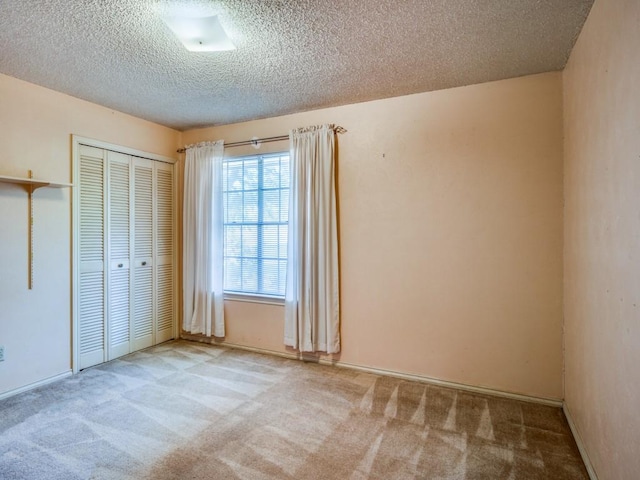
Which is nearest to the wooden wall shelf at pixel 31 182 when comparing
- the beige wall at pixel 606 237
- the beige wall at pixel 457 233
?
the beige wall at pixel 457 233

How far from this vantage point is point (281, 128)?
11.8 ft

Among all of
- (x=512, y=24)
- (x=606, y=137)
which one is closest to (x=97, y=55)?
(x=512, y=24)

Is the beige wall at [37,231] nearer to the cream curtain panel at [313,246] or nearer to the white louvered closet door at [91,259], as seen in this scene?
the white louvered closet door at [91,259]

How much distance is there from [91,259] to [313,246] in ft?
7.07

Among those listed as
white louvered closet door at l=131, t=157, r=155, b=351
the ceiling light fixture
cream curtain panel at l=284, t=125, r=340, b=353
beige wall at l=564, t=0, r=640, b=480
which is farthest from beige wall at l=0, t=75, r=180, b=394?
beige wall at l=564, t=0, r=640, b=480

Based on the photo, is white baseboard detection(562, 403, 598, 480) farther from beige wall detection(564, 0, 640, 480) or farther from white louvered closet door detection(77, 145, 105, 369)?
white louvered closet door detection(77, 145, 105, 369)

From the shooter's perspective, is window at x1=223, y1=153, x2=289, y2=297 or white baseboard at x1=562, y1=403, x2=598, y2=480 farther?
window at x1=223, y1=153, x2=289, y2=297

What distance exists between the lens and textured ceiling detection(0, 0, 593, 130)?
187 cm

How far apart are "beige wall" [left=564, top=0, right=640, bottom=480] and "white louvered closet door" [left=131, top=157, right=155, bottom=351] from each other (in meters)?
3.95

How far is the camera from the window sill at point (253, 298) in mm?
3641

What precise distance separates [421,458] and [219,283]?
8.75ft

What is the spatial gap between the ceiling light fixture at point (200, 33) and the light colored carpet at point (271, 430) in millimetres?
2476

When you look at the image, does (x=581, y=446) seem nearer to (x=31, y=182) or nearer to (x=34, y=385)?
(x=34, y=385)

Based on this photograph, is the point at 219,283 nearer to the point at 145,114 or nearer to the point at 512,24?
the point at 145,114
